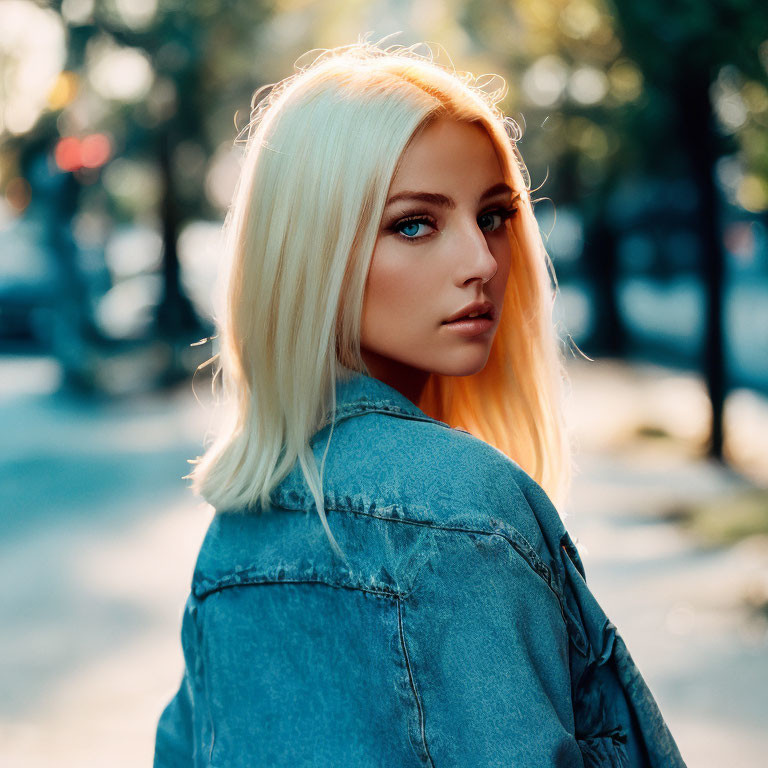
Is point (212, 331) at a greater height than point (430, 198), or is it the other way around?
point (430, 198)

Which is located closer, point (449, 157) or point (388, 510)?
point (388, 510)

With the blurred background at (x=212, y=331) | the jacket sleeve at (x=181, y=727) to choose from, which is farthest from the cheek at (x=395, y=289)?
the blurred background at (x=212, y=331)

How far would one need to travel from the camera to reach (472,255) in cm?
134

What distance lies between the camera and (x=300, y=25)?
12758 mm

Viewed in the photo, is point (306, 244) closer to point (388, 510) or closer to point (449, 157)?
point (449, 157)

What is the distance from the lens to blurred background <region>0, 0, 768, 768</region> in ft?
14.6

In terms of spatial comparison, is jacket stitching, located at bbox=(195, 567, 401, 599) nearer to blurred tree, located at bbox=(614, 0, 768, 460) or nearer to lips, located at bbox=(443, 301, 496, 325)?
lips, located at bbox=(443, 301, 496, 325)

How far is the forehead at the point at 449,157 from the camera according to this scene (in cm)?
131

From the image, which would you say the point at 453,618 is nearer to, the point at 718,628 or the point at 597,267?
the point at 718,628

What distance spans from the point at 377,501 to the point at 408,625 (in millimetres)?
146

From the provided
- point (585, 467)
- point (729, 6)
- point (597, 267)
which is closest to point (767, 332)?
point (597, 267)

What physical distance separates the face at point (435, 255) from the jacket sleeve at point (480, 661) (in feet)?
1.18

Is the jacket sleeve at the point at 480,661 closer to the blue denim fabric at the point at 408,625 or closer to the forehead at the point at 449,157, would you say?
the blue denim fabric at the point at 408,625

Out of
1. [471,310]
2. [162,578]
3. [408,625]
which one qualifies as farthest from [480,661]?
[162,578]
